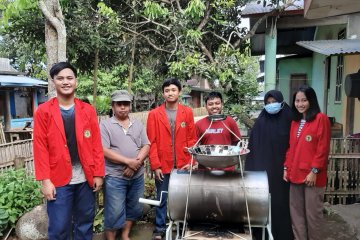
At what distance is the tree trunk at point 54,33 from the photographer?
4309 millimetres

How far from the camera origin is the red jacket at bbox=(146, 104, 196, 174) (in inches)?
154

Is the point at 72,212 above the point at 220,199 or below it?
below

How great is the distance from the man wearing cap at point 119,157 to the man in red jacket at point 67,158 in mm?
344

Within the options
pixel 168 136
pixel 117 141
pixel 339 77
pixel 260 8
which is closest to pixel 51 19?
pixel 117 141

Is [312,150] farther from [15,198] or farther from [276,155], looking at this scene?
[15,198]

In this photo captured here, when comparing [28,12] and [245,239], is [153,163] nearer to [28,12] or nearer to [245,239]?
[245,239]

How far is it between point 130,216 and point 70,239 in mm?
836

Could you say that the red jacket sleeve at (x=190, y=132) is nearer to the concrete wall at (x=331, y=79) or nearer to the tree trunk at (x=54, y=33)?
the tree trunk at (x=54, y=33)

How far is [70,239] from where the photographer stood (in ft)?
10.8

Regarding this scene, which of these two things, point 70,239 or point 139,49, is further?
point 139,49

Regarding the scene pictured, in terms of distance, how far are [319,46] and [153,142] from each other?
3105mm

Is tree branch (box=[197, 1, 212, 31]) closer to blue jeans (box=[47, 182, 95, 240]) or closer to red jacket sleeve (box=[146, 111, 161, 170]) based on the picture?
red jacket sleeve (box=[146, 111, 161, 170])

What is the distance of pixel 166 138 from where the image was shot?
12.9ft

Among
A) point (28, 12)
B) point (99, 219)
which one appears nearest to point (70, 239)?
point (99, 219)
